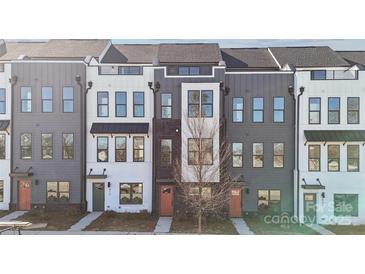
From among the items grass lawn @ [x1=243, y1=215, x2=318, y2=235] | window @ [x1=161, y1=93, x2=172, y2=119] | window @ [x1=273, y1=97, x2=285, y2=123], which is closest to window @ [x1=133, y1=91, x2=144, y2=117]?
window @ [x1=161, y1=93, x2=172, y2=119]

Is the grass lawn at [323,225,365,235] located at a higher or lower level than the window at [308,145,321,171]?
lower

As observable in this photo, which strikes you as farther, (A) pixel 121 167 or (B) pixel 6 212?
(A) pixel 121 167

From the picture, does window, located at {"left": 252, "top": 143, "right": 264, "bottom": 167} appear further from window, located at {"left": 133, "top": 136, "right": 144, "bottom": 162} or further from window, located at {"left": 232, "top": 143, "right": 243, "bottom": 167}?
window, located at {"left": 133, "top": 136, "right": 144, "bottom": 162}

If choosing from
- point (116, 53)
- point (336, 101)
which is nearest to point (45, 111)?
point (116, 53)

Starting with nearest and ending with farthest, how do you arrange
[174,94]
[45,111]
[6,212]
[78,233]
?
[78,233] < [6,212] < [45,111] < [174,94]

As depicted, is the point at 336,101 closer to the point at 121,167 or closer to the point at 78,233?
the point at 121,167

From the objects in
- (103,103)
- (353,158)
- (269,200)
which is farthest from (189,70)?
(353,158)
